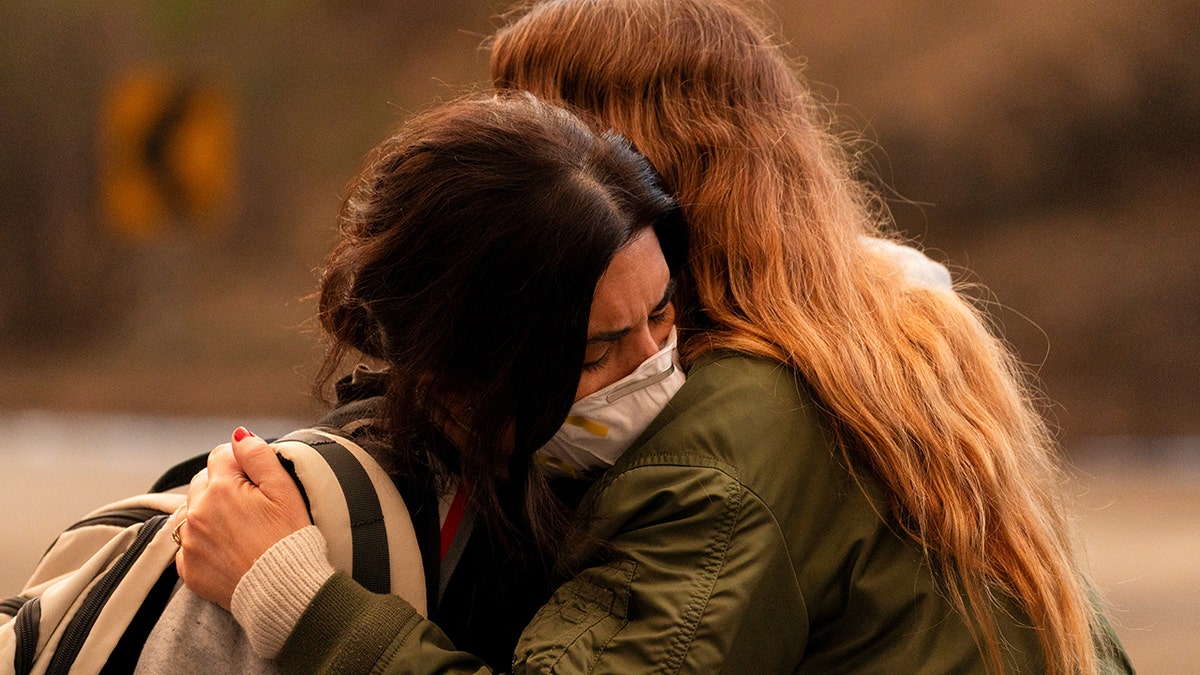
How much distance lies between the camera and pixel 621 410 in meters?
1.56

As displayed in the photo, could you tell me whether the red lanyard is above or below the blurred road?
above

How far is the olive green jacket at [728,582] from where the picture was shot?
1.38m

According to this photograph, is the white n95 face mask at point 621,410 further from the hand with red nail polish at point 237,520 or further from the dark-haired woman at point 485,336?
the hand with red nail polish at point 237,520

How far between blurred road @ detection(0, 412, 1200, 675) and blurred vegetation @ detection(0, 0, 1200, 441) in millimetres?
296

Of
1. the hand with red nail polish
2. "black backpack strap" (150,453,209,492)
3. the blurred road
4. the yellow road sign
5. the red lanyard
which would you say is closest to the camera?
the hand with red nail polish

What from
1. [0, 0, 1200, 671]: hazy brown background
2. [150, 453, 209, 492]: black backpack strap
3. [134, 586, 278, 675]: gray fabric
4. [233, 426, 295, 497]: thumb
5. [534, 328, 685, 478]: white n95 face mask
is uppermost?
[0, 0, 1200, 671]: hazy brown background

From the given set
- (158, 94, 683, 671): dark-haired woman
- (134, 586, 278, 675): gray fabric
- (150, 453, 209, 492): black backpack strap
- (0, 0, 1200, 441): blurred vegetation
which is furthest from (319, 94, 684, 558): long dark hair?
(0, 0, 1200, 441): blurred vegetation

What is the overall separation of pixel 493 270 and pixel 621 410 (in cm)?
26

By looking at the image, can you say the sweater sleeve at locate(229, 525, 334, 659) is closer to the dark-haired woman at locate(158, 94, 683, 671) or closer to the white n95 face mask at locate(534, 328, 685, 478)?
the dark-haired woman at locate(158, 94, 683, 671)

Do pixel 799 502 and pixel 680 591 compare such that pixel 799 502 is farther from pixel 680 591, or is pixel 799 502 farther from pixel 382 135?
pixel 382 135

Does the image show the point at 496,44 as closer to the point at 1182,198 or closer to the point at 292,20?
the point at 1182,198

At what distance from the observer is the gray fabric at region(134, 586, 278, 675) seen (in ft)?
4.81

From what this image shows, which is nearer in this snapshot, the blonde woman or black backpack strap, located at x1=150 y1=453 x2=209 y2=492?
the blonde woman

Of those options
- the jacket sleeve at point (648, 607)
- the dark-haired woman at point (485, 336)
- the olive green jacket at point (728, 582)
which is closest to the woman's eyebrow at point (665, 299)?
the dark-haired woman at point (485, 336)
